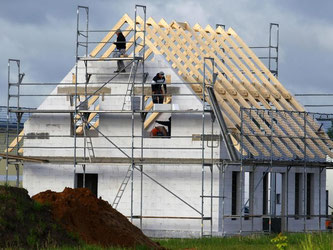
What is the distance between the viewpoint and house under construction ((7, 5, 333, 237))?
119ft

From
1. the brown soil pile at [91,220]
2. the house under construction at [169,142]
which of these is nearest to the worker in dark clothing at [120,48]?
the house under construction at [169,142]

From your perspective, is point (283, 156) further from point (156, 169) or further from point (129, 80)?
point (129, 80)

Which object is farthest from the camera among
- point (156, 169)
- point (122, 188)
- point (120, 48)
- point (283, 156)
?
point (283, 156)

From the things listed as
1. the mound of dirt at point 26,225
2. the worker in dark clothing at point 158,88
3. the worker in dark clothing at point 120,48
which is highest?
the worker in dark clothing at point 120,48

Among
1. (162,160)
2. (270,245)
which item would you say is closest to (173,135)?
(162,160)

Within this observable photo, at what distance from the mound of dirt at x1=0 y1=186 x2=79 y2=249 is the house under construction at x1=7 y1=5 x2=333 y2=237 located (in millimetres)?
9994

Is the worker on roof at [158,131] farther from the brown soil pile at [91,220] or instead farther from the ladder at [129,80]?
the brown soil pile at [91,220]

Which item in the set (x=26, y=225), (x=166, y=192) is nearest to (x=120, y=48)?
(x=166, y=192)

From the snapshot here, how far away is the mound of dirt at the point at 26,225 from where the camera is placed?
79.8 feet

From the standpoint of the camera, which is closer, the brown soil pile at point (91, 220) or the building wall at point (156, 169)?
the brown soil pile at point (91, 220)

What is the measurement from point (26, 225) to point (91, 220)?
93.1 inches

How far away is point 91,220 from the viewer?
26.9m

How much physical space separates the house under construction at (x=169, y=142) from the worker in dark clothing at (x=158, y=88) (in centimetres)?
30

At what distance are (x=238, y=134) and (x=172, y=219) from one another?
3.86 m
